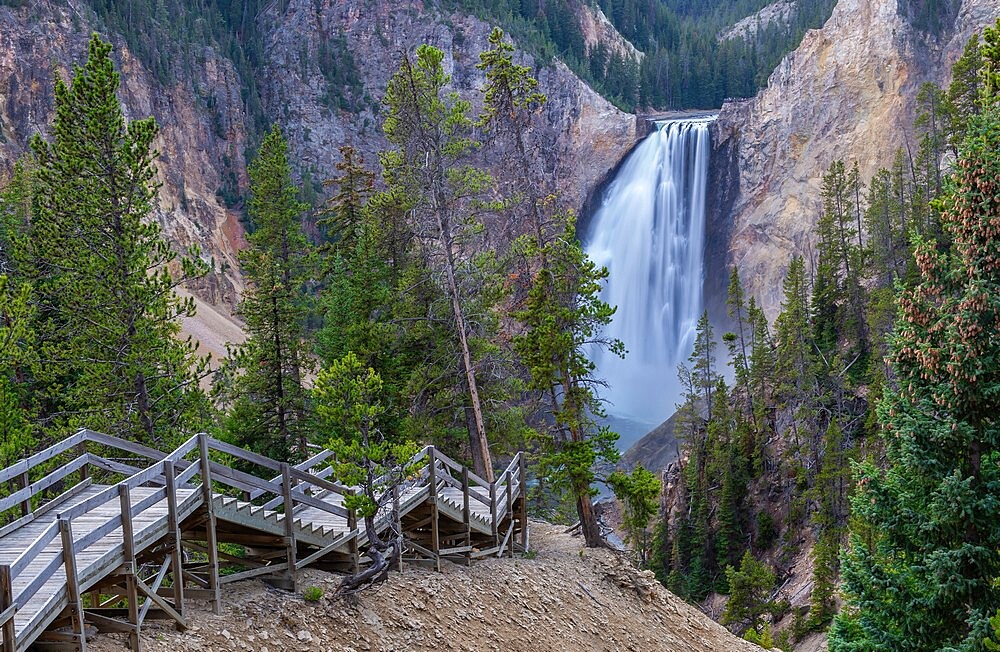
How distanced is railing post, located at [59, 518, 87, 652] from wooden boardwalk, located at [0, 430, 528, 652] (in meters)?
0.01

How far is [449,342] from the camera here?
2039cm

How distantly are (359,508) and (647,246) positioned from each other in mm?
60861

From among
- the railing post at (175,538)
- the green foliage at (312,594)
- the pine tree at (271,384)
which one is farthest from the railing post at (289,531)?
the pine tree at (271,384)

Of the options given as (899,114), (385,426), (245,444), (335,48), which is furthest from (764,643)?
(335,48)

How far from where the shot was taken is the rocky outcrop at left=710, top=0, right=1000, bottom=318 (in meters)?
65.2

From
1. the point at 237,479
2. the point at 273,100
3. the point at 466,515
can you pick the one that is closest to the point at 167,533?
the point at 237,479

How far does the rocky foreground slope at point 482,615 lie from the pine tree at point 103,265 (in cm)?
694

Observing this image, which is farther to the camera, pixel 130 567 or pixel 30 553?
pixel 130 567

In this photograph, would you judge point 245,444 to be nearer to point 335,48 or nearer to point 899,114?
point 899,114

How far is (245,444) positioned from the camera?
71.5 ft

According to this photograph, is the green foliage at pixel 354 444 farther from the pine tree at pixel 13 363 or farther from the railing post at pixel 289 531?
the pine tree at pixel 13 363

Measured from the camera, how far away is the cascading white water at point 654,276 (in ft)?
226

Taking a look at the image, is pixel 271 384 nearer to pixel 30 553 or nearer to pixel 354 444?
pixel 354 444

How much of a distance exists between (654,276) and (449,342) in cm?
5099
